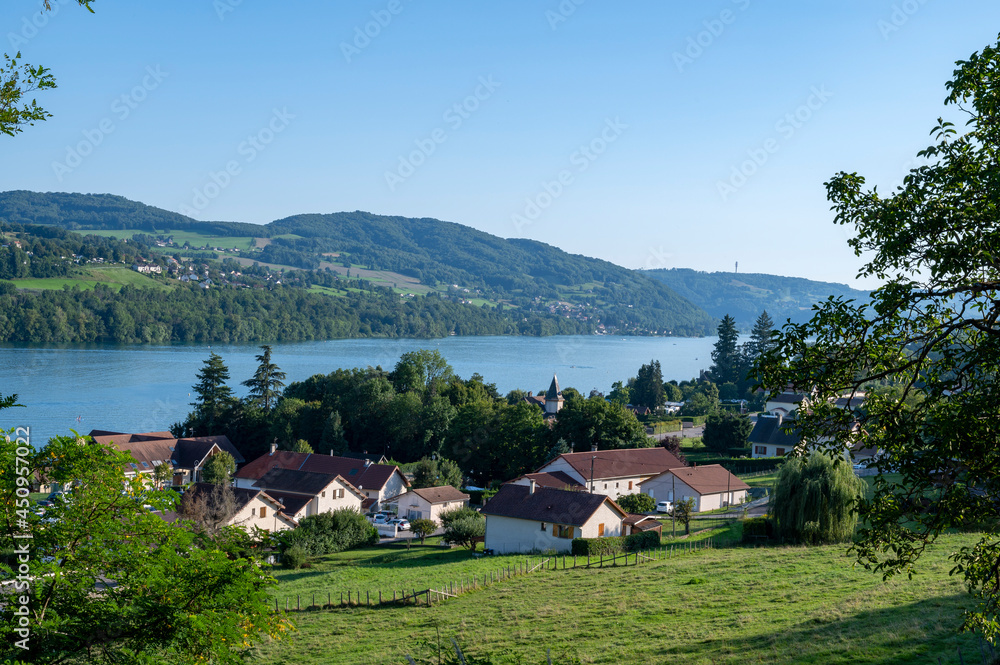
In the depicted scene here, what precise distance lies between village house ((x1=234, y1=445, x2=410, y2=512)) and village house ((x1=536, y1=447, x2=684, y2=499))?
10.4m

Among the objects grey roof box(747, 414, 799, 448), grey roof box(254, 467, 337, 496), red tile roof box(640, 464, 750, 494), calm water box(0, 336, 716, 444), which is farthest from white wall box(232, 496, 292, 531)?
grey roof box(747, 414, 799, 448)

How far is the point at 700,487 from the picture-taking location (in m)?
45.3

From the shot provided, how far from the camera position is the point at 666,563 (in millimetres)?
27844

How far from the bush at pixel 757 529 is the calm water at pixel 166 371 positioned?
52110 millimetres

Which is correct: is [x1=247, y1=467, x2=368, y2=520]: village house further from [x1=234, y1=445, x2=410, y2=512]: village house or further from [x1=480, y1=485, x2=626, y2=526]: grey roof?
[x1=480, y1=485, x2=626, y2=526]: grey roof

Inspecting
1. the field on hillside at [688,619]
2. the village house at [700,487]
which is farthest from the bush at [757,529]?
the village house at [700,487]

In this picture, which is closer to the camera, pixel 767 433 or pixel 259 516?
pixel 259 516

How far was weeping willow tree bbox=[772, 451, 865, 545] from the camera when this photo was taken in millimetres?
28953

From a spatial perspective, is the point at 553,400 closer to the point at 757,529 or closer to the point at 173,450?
the point at 173,450

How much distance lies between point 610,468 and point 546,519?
1543cm

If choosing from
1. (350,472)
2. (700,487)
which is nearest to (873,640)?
(700,487)

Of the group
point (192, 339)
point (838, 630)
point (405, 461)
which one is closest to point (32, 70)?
point (838, 630)

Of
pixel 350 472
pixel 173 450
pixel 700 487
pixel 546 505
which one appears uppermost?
pixel 546 505

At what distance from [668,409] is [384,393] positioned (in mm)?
41937
